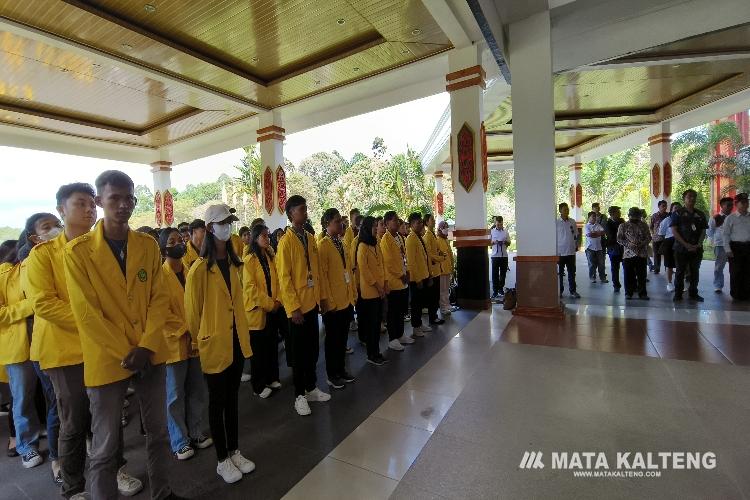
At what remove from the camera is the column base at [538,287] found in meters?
5.40

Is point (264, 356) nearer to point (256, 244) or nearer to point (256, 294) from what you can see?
point (256, 294)

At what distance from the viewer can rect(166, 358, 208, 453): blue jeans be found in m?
2.51

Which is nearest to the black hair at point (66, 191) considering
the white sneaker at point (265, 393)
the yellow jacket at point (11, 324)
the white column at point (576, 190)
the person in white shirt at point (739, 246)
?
the yellow jacket at point (11, 324)

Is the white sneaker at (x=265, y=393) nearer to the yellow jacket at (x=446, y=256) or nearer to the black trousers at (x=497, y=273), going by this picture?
the yellow jacket at (x=446, y=256)

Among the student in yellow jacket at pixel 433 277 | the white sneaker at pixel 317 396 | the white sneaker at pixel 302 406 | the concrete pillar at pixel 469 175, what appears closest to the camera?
the white sneaker at pixel 302 406

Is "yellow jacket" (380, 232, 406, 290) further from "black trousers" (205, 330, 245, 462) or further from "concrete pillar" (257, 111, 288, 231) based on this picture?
"concrete pillar" (257, 111, 288, 231)

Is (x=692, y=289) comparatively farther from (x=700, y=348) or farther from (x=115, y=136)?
(x=115, y=136)

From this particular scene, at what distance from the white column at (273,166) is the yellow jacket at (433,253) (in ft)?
15.5

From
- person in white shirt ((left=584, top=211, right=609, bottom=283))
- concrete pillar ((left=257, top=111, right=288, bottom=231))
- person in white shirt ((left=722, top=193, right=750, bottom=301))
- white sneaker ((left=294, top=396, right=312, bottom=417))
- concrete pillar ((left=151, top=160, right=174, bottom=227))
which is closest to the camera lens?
white sneaker ((left=294, top=396, right=312, bottom=417))

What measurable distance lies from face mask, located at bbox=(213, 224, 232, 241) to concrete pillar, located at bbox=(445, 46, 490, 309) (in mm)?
4681

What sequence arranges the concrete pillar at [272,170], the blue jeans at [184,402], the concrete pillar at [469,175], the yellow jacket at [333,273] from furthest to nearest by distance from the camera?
the concrete pillar at [272,170], the concrete pillar at [469,175], the yellow jacket at [333,273], the blue jeans at [184,402]

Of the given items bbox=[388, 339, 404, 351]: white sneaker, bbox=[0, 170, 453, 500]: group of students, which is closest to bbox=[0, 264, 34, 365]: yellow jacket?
bbox=[0, 170, 453, 500]: group of students

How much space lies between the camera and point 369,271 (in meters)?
3.91

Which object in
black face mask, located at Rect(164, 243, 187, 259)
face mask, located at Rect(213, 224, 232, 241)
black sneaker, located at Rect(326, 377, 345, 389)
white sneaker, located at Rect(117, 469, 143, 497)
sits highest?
face mask, located at Rect(213, 224, 232, 241)
